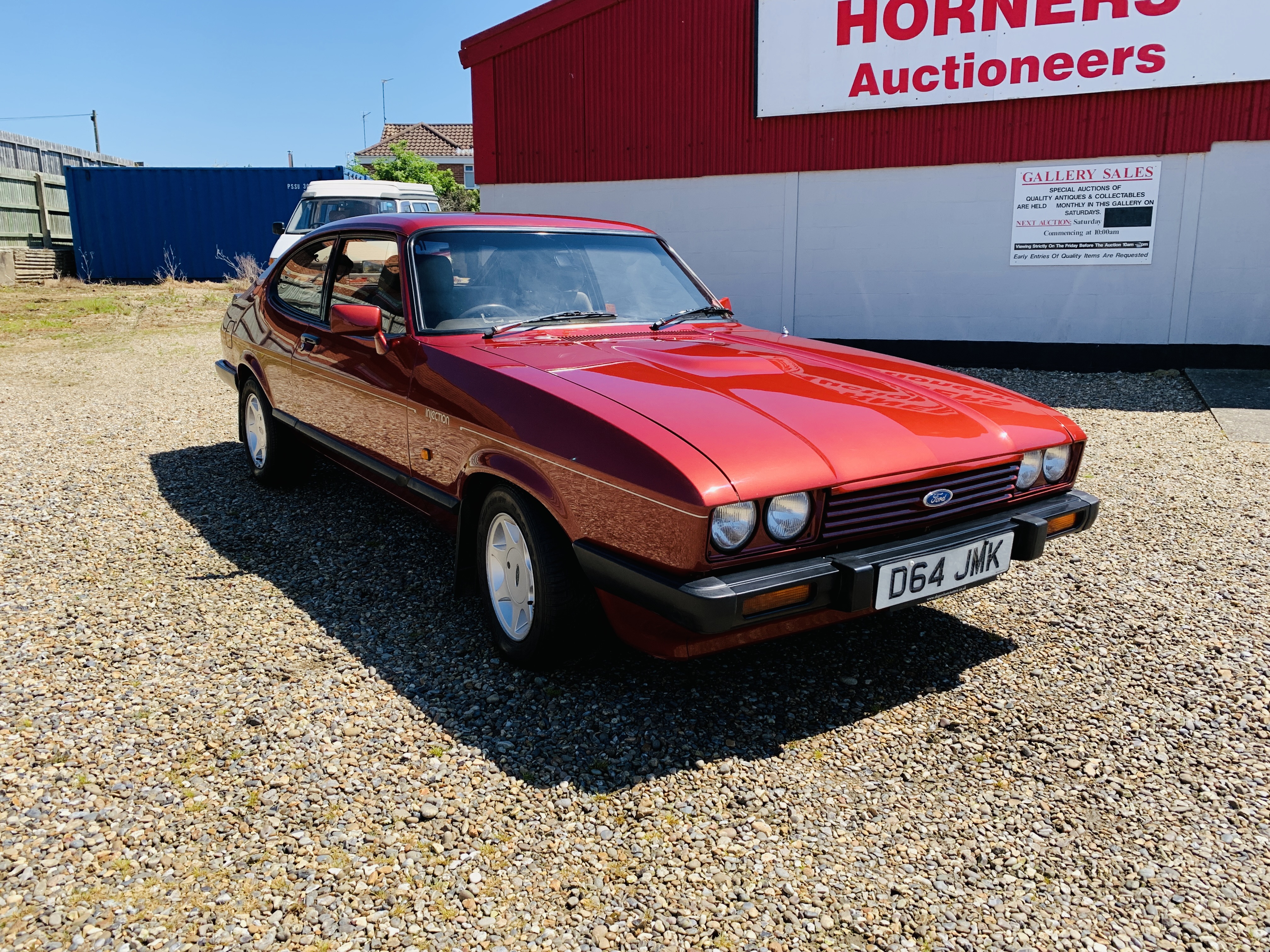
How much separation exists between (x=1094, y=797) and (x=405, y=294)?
118 inches

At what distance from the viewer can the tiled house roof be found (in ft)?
139

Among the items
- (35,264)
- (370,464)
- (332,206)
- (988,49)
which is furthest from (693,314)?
(35,264)

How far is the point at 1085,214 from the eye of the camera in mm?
10266

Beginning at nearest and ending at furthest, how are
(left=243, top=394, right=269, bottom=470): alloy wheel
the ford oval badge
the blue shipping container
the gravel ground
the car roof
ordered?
1. the gravel ground
2. the ford oval badge
3. the car roof
4. (left=243, top=394, right=269, bottom=470): alloy wheel
5. the blue shipping container

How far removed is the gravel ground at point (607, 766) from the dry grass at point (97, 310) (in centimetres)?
1019

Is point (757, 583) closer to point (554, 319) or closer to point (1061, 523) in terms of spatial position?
point (1061, 523)

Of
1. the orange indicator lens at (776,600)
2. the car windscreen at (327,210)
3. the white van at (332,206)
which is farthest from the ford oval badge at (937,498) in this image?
the car windscreen at (327,210)

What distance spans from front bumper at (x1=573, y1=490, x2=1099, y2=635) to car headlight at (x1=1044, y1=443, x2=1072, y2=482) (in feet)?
1.38

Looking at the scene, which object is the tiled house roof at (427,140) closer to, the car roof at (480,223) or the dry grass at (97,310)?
the dry grass at (97,310)

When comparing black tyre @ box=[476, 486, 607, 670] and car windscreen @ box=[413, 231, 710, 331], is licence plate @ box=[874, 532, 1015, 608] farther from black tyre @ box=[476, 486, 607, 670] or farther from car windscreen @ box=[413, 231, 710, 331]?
car windscreen @ box=[413, 231, 710, 331]

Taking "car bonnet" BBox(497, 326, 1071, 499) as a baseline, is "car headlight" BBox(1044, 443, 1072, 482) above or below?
below

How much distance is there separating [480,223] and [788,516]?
2171mm

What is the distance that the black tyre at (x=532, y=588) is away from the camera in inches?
117

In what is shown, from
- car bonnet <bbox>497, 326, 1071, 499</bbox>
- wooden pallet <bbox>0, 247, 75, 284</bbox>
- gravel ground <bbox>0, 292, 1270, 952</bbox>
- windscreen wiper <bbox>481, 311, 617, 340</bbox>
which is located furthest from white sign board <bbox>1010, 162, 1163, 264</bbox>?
wooden pallet <bbox>0, 247, 75, 284</bbox>
